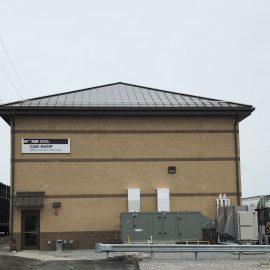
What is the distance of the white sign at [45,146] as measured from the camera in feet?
90.8

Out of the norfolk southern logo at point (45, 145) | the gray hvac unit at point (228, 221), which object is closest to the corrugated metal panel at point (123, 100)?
the norfolk southern logo at point (45, 145)

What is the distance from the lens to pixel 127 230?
2508 centimetres

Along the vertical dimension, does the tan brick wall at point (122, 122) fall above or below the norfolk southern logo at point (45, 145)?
above

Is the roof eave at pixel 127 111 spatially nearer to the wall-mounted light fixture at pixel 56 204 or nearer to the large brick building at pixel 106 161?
the large brick building at pixel 106 161

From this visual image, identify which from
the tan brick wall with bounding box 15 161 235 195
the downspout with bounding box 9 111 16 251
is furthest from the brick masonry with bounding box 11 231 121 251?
the tan brick wall with bounding box 15 161 235 195

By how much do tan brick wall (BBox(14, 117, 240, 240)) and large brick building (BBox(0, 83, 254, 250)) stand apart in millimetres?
54

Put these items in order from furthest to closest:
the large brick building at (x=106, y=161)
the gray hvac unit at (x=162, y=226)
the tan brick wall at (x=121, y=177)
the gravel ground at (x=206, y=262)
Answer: the tan brick wall at (x=121, y=177) → the large brick building at (x=106, y=161) → the gray hvac unit at (x=162, y=226) → the gravel ground at (x=206, y=262)

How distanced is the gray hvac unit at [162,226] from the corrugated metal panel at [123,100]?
6.27 meters

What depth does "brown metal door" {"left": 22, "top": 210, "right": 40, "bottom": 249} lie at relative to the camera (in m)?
27.1

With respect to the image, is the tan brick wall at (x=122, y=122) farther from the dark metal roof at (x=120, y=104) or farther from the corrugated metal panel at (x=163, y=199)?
the corrugated metal panel at (x=163, y=199)

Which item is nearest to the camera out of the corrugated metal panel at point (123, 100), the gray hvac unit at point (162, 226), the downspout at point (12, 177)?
the gray hvac unit at point (162, 226)

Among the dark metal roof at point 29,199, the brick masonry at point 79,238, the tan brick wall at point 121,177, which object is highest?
the tan brick wall at point 121,177

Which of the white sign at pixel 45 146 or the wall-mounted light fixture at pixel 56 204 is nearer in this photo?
the wall-mounted light fixture at pixel 56 204

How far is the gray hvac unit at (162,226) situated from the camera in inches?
989
